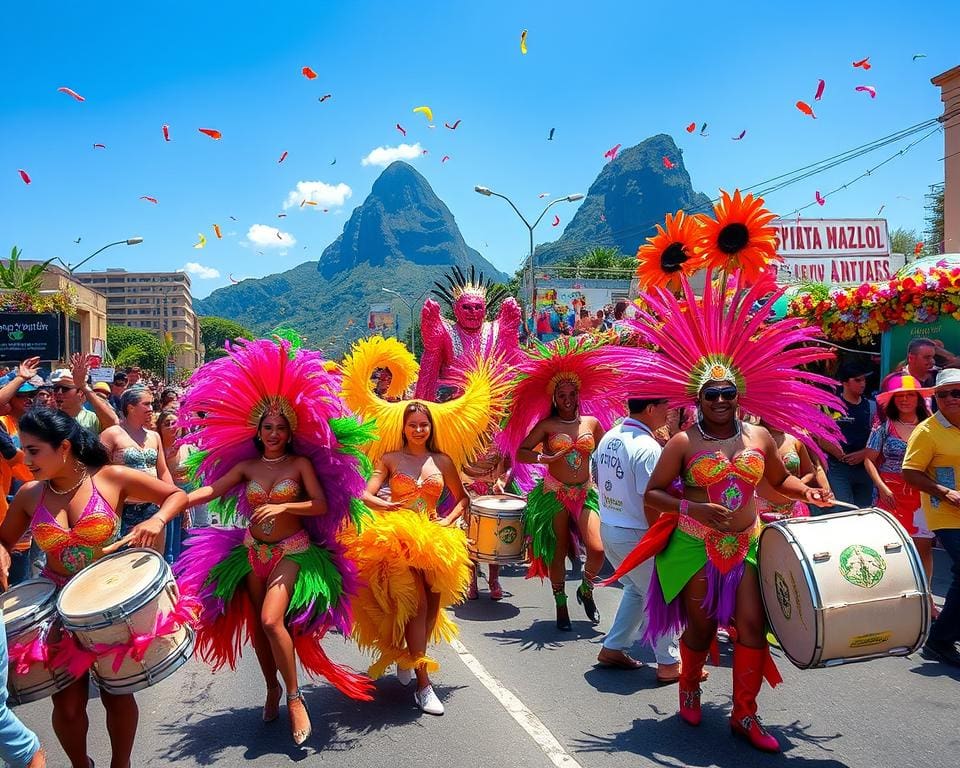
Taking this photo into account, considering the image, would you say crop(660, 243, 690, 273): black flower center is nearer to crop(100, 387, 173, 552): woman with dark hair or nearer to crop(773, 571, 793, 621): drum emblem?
crop(773, 571, 793, 621): drum emblem

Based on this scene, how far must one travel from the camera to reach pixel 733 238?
5875 millimetres

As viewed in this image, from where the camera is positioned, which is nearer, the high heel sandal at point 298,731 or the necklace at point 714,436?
the high heel sandal at point 298,731

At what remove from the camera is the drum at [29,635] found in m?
3.05

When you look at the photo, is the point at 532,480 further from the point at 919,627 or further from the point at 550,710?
the point at 919,627

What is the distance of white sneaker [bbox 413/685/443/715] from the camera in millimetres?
4266

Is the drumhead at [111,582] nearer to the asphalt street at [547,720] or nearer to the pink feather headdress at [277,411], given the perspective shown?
the pink feather headdress at [277,411]

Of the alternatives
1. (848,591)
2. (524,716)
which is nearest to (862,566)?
(848,591)

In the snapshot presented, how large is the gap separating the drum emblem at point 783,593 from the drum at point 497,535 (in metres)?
2.96

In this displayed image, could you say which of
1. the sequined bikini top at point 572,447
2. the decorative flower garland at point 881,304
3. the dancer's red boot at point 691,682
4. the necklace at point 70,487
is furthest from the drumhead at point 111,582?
the decorative flower garland at point 881,304

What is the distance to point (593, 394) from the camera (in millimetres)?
6652

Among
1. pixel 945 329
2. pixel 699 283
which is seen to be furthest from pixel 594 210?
pixel 945 329

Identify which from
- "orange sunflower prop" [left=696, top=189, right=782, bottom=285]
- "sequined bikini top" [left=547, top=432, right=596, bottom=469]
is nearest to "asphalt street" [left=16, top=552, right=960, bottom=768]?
"sequined bikini top" [left=547, top=432, right=596, bottom=469]

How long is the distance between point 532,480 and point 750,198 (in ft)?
10.6

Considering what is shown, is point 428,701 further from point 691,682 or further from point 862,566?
point 862,566
